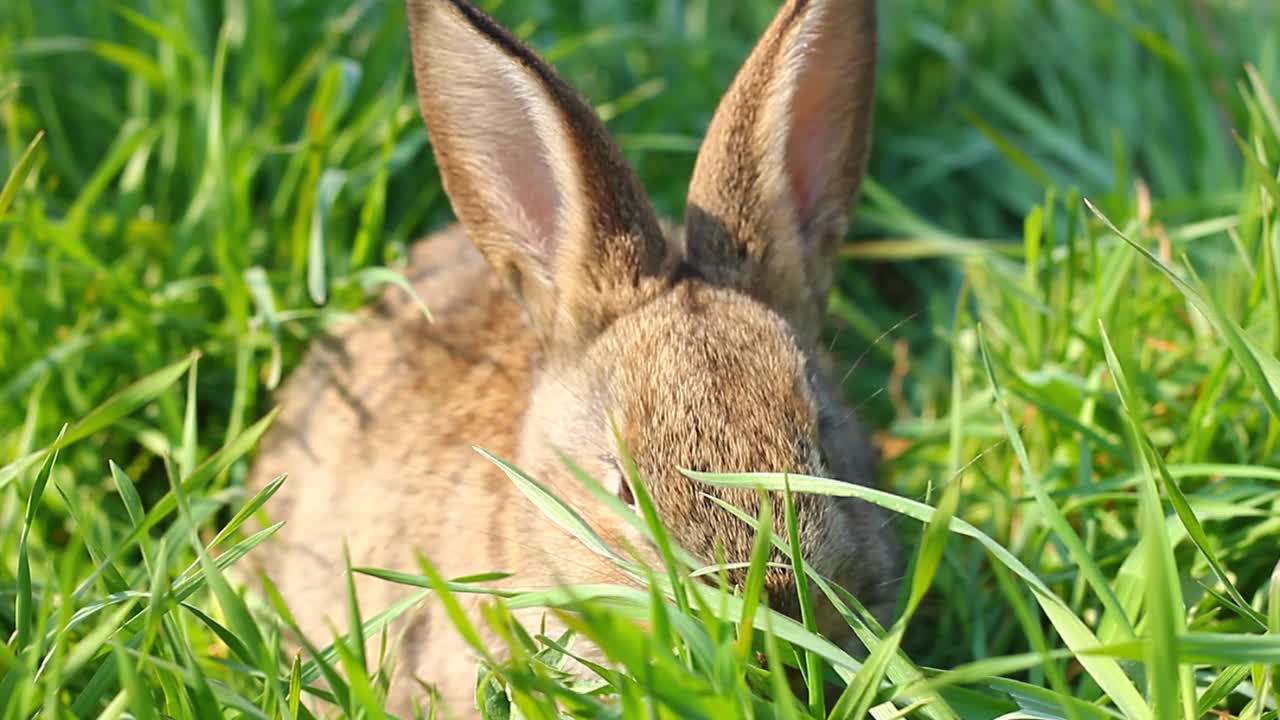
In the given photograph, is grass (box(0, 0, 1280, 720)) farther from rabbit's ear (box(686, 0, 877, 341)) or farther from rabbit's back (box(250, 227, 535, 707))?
rabbit's ear (box(686, 0, 877, 341))

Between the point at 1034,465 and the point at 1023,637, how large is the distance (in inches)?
22.1

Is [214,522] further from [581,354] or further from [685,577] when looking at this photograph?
[685,577]

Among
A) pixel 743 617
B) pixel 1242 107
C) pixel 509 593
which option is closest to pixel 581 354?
pixel 509 593

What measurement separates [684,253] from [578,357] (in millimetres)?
360

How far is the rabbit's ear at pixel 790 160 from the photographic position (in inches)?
130

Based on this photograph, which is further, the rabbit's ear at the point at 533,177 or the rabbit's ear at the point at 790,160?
the rabbit's ear at the point at 790,160

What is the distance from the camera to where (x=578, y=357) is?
3.30 metres

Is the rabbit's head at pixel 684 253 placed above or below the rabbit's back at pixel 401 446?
above

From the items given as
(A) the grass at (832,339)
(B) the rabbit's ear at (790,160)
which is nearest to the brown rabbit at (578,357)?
(B) the rabbit's ear at (790,160)

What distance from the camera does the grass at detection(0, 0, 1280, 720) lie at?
2.42 meters

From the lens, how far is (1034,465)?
3.73m

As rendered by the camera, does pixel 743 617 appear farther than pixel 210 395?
No

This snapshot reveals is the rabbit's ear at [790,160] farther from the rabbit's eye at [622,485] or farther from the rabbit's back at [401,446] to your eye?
the rabbit's back at [401,446]

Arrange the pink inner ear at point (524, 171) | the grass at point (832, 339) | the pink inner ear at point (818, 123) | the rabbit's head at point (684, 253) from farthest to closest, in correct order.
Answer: the pink inner ear at point (818, 123), the pink inner ear at point (524, 171), the rabbit's head at point (684, 253), the grass at point (832, 339)
